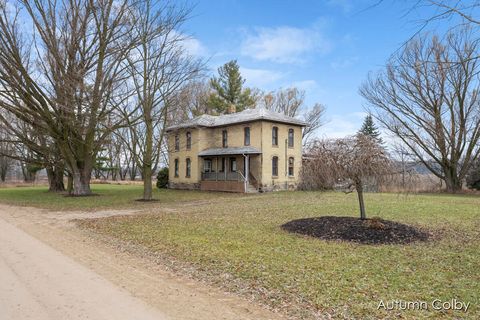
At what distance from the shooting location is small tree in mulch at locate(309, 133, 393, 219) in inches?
339

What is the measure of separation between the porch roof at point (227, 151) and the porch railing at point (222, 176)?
5.67ft

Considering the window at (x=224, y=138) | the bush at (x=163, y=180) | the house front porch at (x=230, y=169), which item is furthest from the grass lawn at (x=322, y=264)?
the bush at (x=163, y=180)

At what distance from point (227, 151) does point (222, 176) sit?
2252 millimetres

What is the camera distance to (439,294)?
195 inches

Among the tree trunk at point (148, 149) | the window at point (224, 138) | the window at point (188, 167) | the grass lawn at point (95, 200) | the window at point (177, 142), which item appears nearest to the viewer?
the grass lawn at point (95, 200)

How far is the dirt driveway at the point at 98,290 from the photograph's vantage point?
14.2ft

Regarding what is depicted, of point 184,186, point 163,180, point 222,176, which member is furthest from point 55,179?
point 222,176

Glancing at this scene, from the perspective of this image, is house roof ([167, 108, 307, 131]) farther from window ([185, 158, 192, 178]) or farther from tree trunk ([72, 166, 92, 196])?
tree trunk ([72, 166, 92, 196])

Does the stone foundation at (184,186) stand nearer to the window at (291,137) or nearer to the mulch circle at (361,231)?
the window at (291,137)

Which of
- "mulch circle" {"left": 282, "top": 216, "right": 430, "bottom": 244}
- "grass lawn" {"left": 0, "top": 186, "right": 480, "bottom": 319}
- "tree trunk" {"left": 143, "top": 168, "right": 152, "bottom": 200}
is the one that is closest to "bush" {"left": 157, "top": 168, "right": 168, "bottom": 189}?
"tree trunk" {"left": 143, "top": 168, "right": 152, "bottom": 200}

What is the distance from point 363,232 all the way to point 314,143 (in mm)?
2649

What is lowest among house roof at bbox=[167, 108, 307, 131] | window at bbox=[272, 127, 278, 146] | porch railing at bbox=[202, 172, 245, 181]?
porch railing at bbox=[202, 172, 245, 181]

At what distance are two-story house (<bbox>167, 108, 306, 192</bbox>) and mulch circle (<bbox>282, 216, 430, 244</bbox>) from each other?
17.5 meters

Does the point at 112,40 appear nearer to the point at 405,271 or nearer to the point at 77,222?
the point at 77,222
